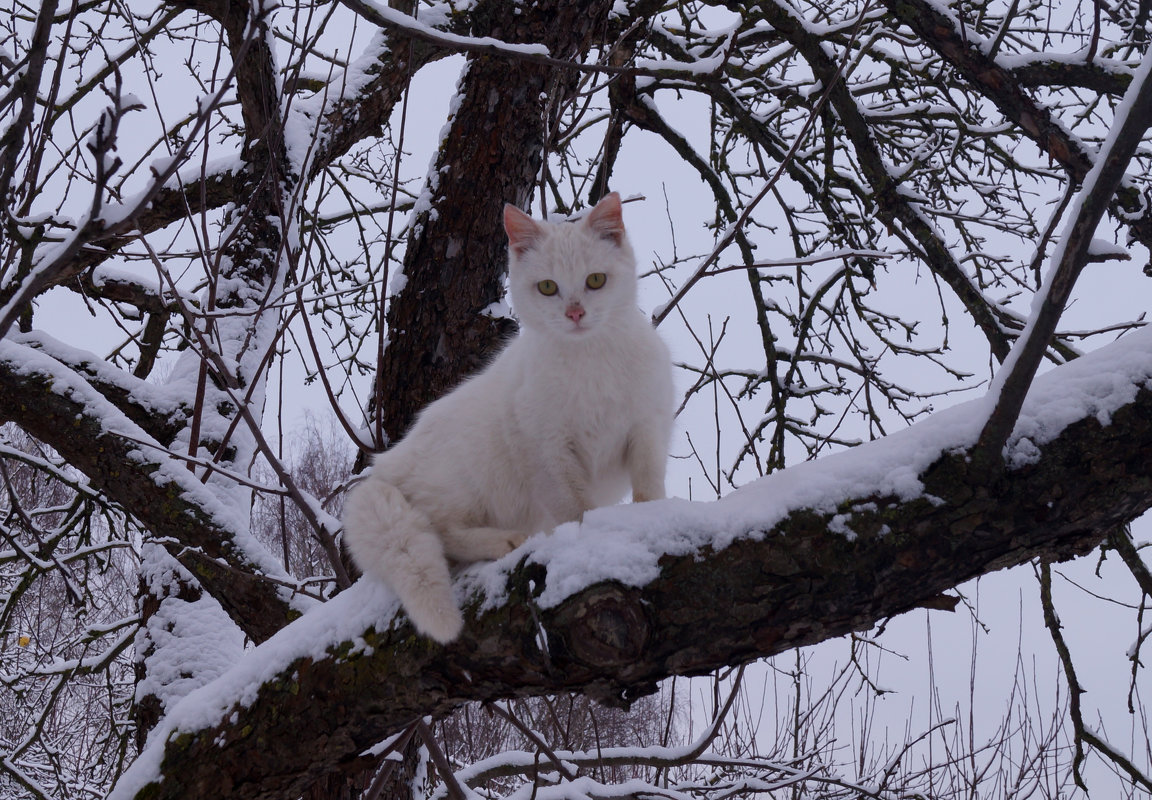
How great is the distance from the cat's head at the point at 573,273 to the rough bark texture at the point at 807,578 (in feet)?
3.40

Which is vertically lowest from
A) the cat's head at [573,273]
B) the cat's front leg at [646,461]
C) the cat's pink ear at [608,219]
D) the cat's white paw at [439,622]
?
the cat's white paw at [439,622]

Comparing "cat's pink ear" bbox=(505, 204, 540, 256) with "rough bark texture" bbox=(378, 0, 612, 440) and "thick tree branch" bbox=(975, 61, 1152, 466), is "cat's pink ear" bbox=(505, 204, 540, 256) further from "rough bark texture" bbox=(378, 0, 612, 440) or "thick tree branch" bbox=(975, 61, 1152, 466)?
"thick tree branch" bbox=(975, 61, 1152, 466)

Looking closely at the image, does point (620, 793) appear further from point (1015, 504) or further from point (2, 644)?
point (2, 644)

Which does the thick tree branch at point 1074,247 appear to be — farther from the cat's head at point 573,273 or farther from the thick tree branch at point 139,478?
the thick tree branch at point 139,478

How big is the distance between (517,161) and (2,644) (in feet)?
17.1

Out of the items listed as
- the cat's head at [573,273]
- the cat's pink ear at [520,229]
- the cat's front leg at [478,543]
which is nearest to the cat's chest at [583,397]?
the cat's head at [573,273]

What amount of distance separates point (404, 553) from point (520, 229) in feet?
4.00

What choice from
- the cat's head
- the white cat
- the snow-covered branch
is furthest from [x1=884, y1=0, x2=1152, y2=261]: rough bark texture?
the white cat

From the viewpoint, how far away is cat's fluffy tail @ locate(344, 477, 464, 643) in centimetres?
175

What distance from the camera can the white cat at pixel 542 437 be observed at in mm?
2326

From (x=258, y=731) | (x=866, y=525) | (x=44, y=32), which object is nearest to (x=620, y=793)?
(x=258, y=731)

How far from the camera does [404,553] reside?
1986 millimetres

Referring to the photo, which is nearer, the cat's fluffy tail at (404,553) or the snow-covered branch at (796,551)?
the snow-covered branch at (796,551)

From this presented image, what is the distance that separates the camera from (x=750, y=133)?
3.83 m
